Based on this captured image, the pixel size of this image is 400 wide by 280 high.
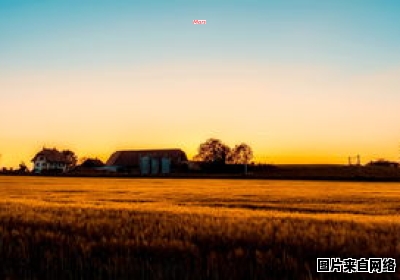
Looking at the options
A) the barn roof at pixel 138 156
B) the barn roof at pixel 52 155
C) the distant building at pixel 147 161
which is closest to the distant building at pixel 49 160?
the barn roof at pixel 52 155

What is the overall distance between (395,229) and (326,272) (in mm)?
4315

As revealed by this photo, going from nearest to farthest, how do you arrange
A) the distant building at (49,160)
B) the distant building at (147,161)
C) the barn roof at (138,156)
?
the distant building at (147,161), the barn roof at (138,156), the distant building at (49,160)

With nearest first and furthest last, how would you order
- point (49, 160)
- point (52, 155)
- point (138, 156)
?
point (138, 156) → point (49, 160) → point (52, 155)

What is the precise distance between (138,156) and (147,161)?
12.3 m

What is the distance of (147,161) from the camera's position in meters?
134

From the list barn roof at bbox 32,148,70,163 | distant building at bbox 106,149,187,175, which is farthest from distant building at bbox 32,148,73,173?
distant building at bbox 106,149,187,175

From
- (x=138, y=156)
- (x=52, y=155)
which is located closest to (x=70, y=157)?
(x=52, y=155)

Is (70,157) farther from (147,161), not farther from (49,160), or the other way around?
(147,161)

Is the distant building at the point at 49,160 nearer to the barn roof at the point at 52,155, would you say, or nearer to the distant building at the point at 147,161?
the barn roof at the point at 52,155

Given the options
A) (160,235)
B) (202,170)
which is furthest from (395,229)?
(202,170)

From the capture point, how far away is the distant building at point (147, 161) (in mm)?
130400

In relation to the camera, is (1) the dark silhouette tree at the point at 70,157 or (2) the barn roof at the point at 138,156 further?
(1) the dark silhouette tree at the point at 70,157

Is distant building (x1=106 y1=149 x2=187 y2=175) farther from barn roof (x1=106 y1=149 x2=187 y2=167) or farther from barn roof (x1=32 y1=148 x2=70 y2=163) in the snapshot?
barn roof (x1=32 y1=148 x2=70 y2=163)

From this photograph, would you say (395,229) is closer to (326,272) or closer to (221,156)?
(326,272)
